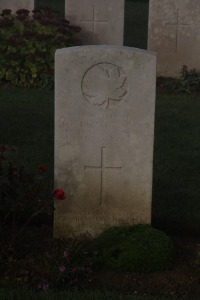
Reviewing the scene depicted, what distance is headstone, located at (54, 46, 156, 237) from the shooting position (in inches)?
212

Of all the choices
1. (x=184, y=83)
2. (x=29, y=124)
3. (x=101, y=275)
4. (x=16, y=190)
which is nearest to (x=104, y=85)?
(x=16, y=190)

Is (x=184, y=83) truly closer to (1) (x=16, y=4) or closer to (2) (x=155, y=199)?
(1) (x=16, y=4)

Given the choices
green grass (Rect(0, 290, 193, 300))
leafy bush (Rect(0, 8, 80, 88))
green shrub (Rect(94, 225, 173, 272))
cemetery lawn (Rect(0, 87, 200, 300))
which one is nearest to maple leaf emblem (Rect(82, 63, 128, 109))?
green shrub (Rect(94, 225, 173, 272))

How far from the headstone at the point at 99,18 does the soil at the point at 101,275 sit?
7656 millimetres

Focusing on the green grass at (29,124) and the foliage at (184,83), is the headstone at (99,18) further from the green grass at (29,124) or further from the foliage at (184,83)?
the green grass at (29,124)

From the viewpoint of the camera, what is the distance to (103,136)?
548 centimetres

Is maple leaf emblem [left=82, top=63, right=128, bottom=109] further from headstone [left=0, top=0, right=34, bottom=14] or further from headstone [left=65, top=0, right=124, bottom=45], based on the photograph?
headstone [left=0, top=0, right=34, bottom=14]

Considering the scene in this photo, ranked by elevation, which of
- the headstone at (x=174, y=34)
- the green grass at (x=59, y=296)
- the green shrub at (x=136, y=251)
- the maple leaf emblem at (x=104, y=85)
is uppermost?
the headstone at (x=174, y=34)

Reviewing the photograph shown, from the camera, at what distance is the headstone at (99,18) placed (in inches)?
498

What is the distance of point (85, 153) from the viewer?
5.53m

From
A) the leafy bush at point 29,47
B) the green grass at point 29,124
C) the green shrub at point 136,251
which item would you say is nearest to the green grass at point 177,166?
the green shrub at point 136,251

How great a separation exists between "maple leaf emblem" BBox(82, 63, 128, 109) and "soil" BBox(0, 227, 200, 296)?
1.06 m

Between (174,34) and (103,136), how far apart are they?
7630mm

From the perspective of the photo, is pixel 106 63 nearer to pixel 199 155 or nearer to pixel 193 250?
pixel 193 250
